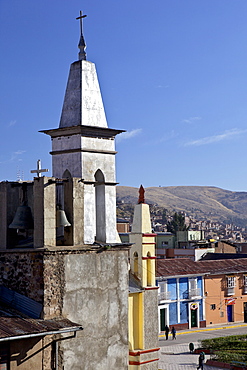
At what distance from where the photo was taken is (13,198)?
13.4 meters

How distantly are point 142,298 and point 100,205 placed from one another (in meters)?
11.4

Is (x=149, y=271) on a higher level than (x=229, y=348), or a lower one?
higher

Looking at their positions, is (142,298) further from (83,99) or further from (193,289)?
(193,289)

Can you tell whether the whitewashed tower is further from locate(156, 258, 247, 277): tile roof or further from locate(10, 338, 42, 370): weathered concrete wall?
locate(156, 258, 247, 277): tile roof

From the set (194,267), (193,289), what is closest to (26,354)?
(193,289)

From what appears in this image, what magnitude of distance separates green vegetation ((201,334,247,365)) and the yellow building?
21.9 ft

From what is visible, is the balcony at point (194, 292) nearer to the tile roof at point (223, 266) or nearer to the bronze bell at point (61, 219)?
the tile roof at point (223, 266)

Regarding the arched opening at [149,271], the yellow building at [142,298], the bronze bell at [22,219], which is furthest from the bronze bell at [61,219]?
the arched opening at [149,271]

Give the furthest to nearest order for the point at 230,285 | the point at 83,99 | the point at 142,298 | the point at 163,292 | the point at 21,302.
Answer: the point at 230,285, the point at 163,292, the point at 142,298, the point at 83,99, the point at 21,302

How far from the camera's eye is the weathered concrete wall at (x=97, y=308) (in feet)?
39.8

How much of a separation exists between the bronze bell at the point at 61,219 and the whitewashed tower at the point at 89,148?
4.71 feet

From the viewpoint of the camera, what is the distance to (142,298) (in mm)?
25062

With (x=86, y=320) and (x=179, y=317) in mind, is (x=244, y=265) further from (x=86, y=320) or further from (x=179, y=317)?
(x=86, y=320)

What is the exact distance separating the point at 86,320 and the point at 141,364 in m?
10.3
